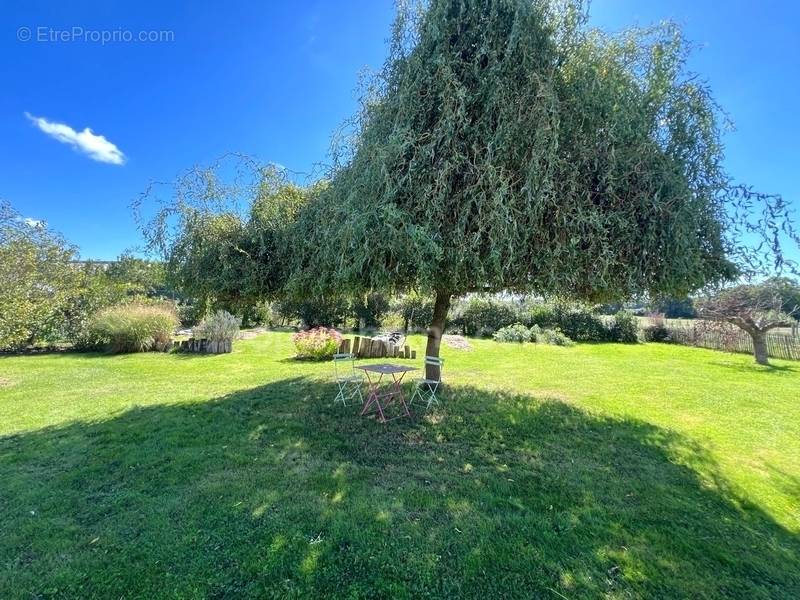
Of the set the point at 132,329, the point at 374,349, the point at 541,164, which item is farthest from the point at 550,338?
the point at 132,329

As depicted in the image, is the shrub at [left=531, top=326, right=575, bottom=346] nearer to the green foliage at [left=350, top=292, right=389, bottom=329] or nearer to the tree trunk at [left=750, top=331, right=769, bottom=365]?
the tree trunk at [left=750, top=331, right=769, bottom=365]

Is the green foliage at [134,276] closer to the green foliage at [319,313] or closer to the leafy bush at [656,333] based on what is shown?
the green foliage at [319,313]

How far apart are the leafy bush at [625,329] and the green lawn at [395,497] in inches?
442

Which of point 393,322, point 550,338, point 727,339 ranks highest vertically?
point 393,322

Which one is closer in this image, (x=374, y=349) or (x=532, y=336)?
(x=374, y=349)

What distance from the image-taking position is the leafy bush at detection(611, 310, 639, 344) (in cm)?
1769

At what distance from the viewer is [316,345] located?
11141 mm

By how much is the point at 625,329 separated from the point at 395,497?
18.3 metres

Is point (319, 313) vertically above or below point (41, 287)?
below

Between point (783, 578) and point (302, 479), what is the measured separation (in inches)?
150

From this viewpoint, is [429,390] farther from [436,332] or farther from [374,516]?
[374,516]

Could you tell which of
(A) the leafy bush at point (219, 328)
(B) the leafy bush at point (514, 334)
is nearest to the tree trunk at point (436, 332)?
(A) the leafy bush at point (219, 328)

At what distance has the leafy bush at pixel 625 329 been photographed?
1769 cm

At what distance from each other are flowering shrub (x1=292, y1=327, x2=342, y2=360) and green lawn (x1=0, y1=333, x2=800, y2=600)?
4.12 m
